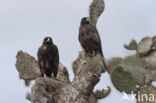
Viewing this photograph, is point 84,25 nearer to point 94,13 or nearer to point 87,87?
point 94,13

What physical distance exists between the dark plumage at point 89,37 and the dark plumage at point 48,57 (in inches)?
41.2

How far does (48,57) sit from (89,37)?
4.79 ft

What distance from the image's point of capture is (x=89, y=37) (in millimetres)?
12758

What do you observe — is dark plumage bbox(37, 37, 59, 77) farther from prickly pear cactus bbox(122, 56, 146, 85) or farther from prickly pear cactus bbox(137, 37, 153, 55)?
prickly pear cactus bbox(137, 37, 153, 55)

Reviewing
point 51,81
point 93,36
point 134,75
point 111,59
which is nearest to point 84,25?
point 93,36

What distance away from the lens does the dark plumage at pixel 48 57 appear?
38.7 feet

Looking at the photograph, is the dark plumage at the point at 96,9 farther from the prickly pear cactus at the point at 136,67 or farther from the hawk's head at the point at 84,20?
the prickly pear cactus at the point at 136,67

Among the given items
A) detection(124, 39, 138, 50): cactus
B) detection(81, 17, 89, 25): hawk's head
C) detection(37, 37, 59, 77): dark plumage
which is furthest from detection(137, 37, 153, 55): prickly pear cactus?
detection(37, 37, 59, 77): dark plumage

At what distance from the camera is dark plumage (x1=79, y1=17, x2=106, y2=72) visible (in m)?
12.7

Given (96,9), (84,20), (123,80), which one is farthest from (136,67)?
(84,20)

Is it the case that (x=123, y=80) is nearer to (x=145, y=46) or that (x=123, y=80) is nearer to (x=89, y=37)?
(x=145, y=46)

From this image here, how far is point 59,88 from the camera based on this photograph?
9648 mm

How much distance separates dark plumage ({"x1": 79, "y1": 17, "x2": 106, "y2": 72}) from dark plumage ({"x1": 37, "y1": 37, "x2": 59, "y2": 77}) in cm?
105

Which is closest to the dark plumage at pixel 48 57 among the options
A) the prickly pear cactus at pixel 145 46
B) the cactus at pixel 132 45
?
the cactus at pixel 132 45
